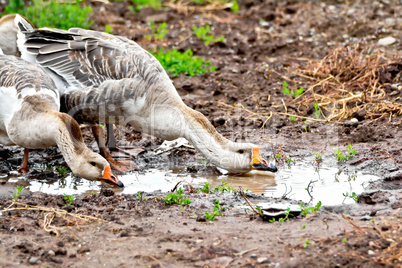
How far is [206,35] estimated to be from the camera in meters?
11.5

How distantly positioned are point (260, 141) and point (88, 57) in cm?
267

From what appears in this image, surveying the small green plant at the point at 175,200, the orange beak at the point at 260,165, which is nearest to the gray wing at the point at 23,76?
the small green plant at the point at 175,200

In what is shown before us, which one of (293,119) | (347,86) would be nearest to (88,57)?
(293,119)

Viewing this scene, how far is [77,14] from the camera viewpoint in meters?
11.7

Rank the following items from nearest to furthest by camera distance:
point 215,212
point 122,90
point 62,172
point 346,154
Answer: point 215,212 < point 122,90 < point 62,172 < point 346,154

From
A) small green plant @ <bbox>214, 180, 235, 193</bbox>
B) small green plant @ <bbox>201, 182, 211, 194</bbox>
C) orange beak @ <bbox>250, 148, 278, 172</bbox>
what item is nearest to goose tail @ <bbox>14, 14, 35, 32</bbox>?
small green plant @ <bbox>201, 182, 211, 194</bbox>

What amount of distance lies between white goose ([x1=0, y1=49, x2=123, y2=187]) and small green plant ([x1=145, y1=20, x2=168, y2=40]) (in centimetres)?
473

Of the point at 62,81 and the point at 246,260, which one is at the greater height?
the point at 62,81

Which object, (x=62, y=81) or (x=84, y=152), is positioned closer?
(x=84, y=152)

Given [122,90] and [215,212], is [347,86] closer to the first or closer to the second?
[122,90]

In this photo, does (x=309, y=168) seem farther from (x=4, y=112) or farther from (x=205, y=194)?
(x=4, y=112)

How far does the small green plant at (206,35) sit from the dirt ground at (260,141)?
0.43 ft

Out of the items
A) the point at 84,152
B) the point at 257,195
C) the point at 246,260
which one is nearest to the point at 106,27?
the point at 84,152

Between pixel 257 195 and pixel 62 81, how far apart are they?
3.16 m
